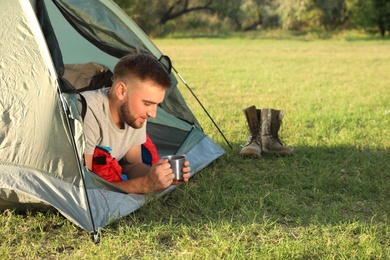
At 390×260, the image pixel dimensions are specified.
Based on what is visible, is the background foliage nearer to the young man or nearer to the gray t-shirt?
the gray t-shirt

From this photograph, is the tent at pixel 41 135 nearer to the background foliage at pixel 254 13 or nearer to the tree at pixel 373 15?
the background foliage at pixel 254 13

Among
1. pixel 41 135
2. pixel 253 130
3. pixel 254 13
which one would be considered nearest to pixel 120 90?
pixel 41 135

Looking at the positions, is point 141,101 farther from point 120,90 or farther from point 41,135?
point 41,135

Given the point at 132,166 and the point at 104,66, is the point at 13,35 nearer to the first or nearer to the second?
the point at 132,166

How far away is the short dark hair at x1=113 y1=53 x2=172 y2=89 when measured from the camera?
137 inches

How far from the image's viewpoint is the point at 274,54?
1661 cm

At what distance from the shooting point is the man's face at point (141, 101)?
3.49 meters

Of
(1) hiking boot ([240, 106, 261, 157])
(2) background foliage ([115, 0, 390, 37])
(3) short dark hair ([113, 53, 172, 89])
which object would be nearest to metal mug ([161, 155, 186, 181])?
(3) short dark hair ([113, 53, 172, 89])

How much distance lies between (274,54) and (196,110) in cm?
994

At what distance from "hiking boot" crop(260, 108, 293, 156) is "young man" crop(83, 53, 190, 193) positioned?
1.54 metres

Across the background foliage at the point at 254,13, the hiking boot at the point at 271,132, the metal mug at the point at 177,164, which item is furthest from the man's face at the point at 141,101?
the background foliage at the point at 254,13

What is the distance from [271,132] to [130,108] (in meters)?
1.84

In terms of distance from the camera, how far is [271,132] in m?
5.08

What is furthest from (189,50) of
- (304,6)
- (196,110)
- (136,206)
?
(136,206)
